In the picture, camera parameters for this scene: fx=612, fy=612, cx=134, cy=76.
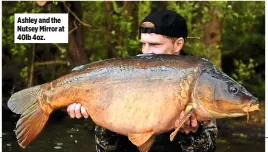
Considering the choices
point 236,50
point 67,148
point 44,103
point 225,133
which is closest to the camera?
point 44,103

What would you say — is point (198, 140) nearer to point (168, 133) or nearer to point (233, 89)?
point (168, 133)

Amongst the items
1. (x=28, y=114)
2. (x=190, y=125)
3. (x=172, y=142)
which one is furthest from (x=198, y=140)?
(x=28, y=114)

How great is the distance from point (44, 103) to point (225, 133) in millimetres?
6633

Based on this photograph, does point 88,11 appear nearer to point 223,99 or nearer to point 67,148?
point 67,148

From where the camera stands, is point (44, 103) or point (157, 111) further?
point (44, 103)

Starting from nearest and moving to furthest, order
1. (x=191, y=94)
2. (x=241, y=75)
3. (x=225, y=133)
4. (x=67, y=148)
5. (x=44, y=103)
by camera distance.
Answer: (x=191, y=94) → (x=44, y=103) → (x=67, y=148) → (x=225, y=133) → (x=241, y=75)

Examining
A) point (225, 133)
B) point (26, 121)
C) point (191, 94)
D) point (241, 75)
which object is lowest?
point (225, 133)

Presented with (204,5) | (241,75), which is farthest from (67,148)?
(241,75)

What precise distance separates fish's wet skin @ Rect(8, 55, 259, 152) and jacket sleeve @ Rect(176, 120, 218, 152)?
0.33 meters

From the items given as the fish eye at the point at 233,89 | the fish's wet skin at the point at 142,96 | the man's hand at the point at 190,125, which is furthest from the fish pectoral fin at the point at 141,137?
the fish eye at the point at 233,89

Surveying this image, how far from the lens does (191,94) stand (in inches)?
109

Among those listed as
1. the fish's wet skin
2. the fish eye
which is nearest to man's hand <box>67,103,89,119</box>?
the fish's wet skin

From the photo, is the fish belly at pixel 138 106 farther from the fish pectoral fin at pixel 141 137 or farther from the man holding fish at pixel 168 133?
the man holding fish at pixel 168 133

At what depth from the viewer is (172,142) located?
323 cm
